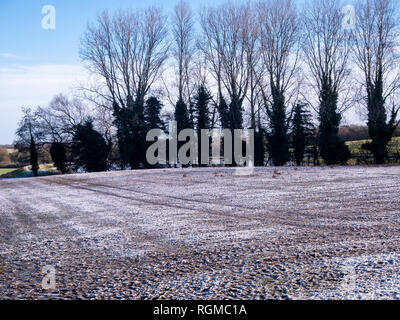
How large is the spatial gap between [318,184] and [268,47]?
838 inches

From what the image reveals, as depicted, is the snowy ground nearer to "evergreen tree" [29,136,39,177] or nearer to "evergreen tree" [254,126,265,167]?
"evergreen tree" [254,126,265,167]

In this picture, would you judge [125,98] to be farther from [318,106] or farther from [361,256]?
[361,256]

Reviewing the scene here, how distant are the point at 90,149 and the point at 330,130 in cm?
2102

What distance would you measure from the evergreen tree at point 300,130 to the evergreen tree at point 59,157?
21.4 meters

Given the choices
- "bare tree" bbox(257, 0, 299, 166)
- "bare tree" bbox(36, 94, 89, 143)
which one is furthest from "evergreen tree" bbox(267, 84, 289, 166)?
"bare tree" bbox(36, 94, 89, 143)

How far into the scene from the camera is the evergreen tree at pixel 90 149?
32781mm

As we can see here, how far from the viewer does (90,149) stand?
32719mm

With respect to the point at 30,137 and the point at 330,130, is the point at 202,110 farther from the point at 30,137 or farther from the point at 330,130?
the point at 30,137

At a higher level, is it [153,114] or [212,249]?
[153,114]

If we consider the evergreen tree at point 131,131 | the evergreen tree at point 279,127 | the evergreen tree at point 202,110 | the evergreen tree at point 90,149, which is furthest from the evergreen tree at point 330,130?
the evergreen tree at point 90,149

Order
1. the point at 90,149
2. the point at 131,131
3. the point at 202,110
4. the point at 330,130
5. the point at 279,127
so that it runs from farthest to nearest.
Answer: the point at 202,110, the point at 131,131, the point at 90,149, the point at 279,127, the point at 330,130

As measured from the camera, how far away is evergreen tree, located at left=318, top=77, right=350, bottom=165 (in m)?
28.2

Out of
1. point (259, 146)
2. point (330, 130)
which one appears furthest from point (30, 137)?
point (330, 130)

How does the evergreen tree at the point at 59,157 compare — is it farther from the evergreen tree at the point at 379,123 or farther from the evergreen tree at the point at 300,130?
the evergreen tree at the point at 379,123
